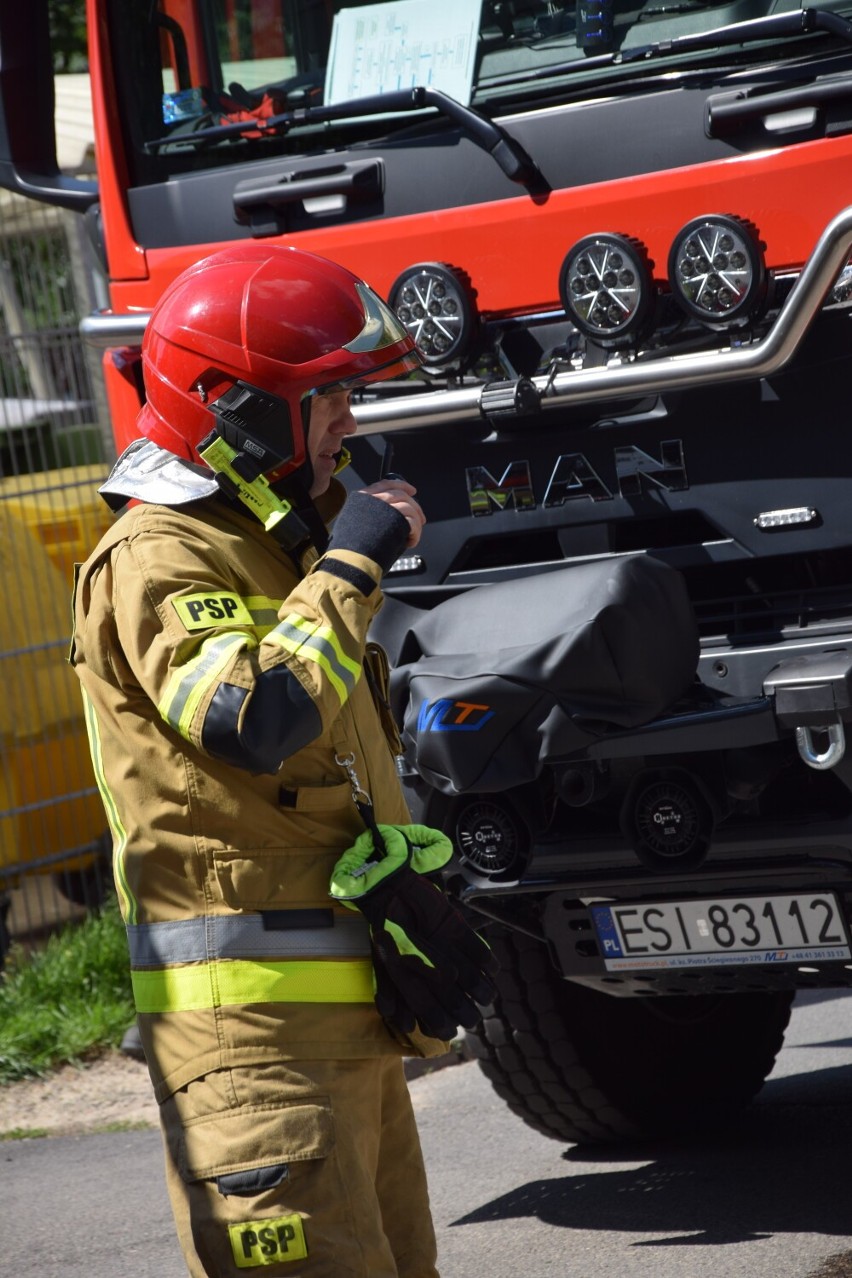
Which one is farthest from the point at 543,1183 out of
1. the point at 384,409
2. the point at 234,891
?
the point at 234,891

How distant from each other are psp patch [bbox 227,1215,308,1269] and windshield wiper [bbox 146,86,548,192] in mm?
2204

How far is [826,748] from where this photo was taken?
124 inches

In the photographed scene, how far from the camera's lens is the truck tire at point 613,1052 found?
423 centimetres

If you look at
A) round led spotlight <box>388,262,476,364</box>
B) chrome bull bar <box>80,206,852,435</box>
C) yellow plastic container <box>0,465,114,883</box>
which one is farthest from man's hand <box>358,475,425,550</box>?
yellow plastic container <box>0,465,114,883</box>

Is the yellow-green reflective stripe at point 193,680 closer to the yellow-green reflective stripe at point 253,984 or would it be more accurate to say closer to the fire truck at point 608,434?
the yellow-green reflective stripe at point 253,984

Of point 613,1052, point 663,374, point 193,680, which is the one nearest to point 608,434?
point 663,374

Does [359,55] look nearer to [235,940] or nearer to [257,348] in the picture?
[257,348]

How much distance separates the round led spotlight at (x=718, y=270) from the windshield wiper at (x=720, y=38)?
39cm

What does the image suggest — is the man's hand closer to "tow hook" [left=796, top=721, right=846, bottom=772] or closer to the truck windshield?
"tow hook" [left=796, top=721, right=846, bottom=772]

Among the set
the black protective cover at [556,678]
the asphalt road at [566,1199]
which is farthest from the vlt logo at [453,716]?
the asphalt road at [566,1199]

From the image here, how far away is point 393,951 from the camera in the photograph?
251cm

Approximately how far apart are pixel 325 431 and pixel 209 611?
41 cm

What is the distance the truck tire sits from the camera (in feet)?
13.9

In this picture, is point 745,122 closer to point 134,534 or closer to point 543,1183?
point 134,534
